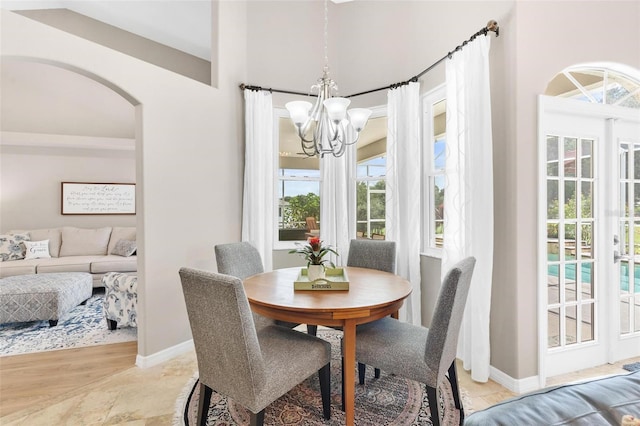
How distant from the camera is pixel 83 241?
5242mm

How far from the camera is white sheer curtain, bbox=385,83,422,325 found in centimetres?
313

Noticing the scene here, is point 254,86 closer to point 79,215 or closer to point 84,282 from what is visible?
point 84,282

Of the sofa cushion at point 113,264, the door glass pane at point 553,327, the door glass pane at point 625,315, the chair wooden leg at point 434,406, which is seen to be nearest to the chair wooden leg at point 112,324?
the sofa cushion at point 113,264

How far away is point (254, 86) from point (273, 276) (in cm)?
222

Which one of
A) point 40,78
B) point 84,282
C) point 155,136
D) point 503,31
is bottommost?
point 84,282

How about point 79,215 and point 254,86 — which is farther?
point 79,215

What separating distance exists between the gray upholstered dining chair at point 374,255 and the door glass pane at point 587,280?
4.73 ft

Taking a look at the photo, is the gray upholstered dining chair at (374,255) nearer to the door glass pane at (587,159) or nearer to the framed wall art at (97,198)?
the door glass pane at (587,159)

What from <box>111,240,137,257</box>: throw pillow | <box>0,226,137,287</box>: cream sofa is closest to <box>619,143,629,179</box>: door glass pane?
<box>0,226,137,287</box>: cream sofa

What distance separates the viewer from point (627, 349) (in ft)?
8.49

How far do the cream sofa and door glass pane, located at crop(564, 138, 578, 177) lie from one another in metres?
5.61

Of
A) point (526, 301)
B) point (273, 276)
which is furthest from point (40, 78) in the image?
point (526, 301)

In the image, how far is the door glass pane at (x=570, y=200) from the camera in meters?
2.37

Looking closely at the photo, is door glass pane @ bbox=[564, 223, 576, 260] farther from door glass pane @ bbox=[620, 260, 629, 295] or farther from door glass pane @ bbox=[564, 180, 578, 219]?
door glass pane @ bbox=[620, 260, 629, 295]
